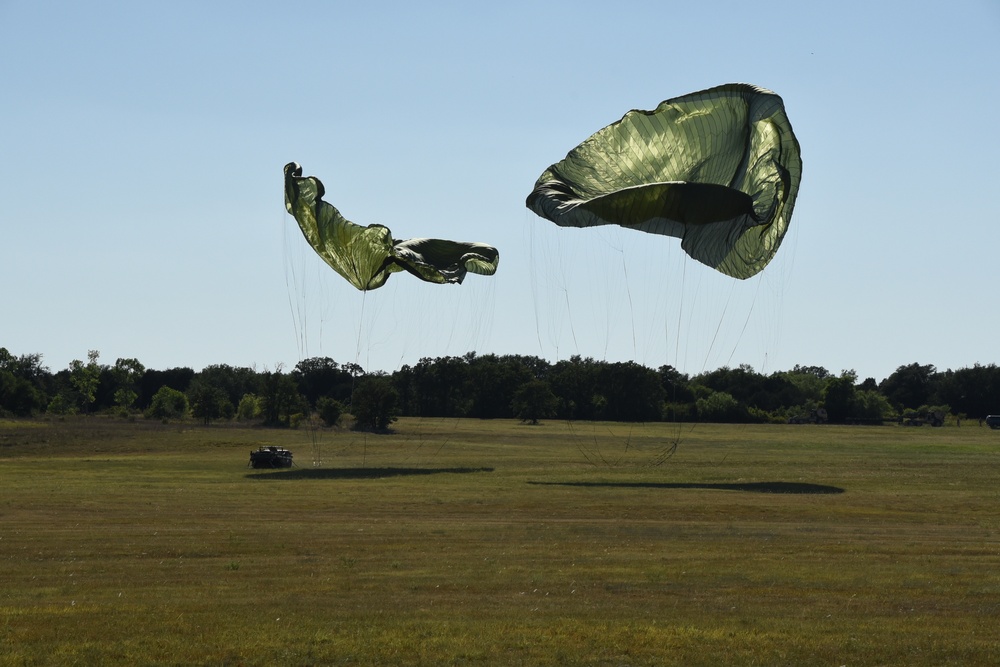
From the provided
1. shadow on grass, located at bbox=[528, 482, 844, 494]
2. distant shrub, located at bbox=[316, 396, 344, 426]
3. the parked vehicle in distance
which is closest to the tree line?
distant shrub, located at bbox=[316, 396, 344, 426]

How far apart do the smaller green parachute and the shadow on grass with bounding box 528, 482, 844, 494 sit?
29.1ft

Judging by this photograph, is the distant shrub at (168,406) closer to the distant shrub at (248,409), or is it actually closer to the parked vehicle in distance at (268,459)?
the distant shrub at (248,409)

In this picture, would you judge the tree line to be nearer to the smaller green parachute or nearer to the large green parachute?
the smaller green parachute

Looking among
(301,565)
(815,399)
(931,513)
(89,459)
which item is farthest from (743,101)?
(815,399)

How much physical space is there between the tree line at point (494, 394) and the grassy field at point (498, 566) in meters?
24.7

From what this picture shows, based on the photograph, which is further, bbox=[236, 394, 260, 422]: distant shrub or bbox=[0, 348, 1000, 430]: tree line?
bbox=[236, 394, 260, 422]: distant shrub

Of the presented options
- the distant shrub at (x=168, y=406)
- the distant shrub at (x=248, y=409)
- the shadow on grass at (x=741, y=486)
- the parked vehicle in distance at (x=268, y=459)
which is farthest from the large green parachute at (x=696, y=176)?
the distant shrub at (x=168, y=406)

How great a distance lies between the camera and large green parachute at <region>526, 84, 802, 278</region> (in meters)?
30.4

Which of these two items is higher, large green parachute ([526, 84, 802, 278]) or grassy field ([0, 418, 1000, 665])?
large green parachute ([526, 84, 802, 278])

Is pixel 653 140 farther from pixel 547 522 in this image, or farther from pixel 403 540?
pixel 403 540

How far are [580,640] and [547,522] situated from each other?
12976 millimetres

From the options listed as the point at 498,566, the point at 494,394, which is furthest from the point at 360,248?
the point at 494,394

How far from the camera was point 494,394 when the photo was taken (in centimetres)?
9888

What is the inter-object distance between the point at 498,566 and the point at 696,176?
1606 centimetres
